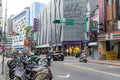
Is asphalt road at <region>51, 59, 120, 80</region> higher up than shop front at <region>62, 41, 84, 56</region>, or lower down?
lower down

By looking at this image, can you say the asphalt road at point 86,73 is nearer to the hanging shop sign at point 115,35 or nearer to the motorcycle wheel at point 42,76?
the motorcycle wheel at point 42,76

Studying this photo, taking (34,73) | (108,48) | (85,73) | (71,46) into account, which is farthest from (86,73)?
(71,46)

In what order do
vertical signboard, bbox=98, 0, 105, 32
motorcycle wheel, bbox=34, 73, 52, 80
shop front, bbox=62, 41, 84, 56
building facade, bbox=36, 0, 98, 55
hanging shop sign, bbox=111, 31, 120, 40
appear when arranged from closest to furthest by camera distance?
motorcycle wheel, bbox=34, 73, 52, 80
hanging shop sign, bbox=111, 31, 120, 40
vertical signboard, bbox=98, 0, 105, 32
shop front, bbox=62, 41, 84, 56
building facade, bbox=36, 0, 98, 55

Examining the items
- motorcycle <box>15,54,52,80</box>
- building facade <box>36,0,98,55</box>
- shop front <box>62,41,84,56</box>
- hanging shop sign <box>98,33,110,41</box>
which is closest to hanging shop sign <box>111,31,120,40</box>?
hanging shop sign <box>98,33,110,41</box>

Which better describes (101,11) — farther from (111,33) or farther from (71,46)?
(71,46)

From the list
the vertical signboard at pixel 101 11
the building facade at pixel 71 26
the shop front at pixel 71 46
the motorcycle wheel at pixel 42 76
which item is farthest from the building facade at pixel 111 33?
the motorcycle wheel at pixel 42 76

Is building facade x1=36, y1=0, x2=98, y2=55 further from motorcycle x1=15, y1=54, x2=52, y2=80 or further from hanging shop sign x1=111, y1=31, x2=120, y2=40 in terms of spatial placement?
motorcycle x1=15, y1=54, x2=52, y2=80

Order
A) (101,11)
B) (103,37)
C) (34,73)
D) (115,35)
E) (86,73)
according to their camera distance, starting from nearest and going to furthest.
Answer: (34,73) → (86,73) → (115,35) → (103,37) → (101,11)

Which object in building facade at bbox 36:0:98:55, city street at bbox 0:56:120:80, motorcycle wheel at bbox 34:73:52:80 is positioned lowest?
city street at bbox 0:56:120:80

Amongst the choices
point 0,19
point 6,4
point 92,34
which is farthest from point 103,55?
point 0,19

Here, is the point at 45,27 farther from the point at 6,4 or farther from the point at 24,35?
the point at 6,4

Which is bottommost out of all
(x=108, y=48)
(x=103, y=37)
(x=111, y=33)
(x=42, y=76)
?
(x=42, y=76)

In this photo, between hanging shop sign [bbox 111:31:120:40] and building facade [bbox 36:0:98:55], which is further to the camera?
building facade [bbox 36:0:98:55]

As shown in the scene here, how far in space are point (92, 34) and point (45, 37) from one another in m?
65.3
